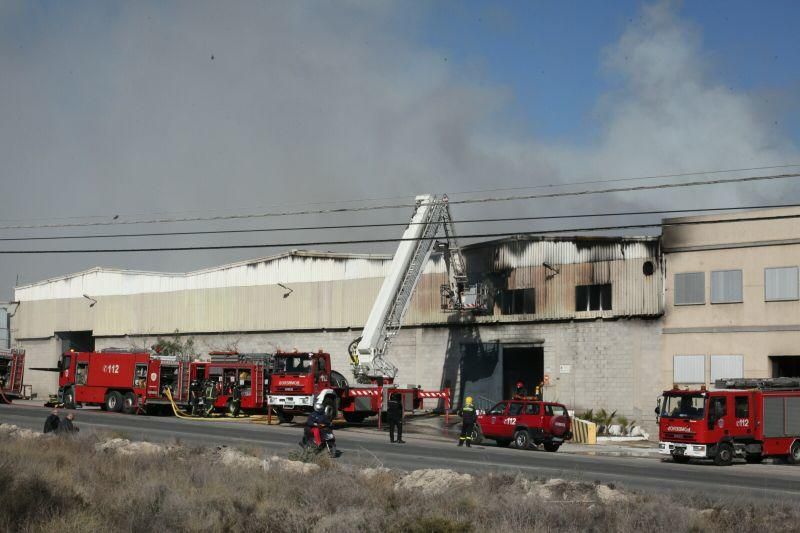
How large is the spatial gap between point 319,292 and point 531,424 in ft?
84.5

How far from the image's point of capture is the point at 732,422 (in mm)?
30422

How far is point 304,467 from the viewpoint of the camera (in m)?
19.6

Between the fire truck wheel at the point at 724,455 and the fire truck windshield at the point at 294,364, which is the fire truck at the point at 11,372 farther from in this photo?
the fire truck wheel at the point at 724,455

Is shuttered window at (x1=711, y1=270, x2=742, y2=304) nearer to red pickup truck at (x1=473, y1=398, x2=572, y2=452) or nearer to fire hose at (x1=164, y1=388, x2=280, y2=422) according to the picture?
red pickup truck at (x1=473, y1=398, x2=572, y2=452)

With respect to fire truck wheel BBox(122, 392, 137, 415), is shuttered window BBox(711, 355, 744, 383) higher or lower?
higher

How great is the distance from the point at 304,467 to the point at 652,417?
2531 cm

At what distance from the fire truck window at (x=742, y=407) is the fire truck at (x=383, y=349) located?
14787mm

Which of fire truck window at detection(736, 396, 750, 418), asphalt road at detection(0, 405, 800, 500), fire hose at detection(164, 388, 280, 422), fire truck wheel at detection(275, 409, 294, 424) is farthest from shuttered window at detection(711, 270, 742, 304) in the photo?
fire hose at detection(164, 388, 280, 422)

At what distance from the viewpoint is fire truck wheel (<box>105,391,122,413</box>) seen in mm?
44281

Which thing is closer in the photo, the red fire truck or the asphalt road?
the asphalt road

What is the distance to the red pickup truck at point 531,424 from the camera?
108ft

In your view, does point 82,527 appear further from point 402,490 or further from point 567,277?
point 567,277

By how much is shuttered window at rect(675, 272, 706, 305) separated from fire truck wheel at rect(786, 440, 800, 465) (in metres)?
9.92

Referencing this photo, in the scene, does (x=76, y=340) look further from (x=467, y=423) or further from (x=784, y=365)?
(x=784, y=365)
